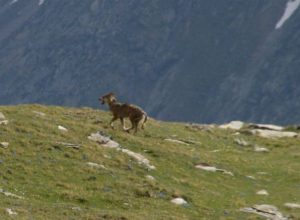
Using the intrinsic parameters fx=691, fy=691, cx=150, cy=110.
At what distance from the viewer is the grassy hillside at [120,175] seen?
3123 centimetres

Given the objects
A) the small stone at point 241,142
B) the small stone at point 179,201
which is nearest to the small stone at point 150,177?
the small stone at point 179,201

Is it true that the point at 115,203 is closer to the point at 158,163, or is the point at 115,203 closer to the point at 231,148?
the point at 158,163

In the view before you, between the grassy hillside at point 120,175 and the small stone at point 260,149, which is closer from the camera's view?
the grassy hillside at point 120,175

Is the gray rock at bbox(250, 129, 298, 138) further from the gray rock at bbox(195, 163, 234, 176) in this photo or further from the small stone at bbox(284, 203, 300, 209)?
the small stone at bbox(284, 203, 300, 209)

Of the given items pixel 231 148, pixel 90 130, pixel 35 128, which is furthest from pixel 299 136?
pixel 35 128

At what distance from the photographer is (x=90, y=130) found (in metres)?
44.9

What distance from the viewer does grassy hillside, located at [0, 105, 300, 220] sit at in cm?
3123

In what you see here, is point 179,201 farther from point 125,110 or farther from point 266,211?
point 125,110

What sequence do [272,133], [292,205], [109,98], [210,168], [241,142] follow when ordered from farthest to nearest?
1. [272,133]
2. [241,142]
3. [109,98]
4. [210,168]
5. [292,205]

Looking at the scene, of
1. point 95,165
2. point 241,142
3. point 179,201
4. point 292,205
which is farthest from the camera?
point 241,142

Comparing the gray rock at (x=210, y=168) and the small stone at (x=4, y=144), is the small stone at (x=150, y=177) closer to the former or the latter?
the gray rock at (x=210, y=168)

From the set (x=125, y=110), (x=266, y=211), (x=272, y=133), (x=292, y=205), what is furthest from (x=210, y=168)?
(x=272, y=133)

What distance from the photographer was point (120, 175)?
36594 millimetres

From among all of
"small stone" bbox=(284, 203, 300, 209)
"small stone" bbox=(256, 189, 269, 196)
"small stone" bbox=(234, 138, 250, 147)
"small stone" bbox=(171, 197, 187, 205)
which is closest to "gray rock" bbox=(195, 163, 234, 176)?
"small stone" bbox=(256, 189, 269, 196)
